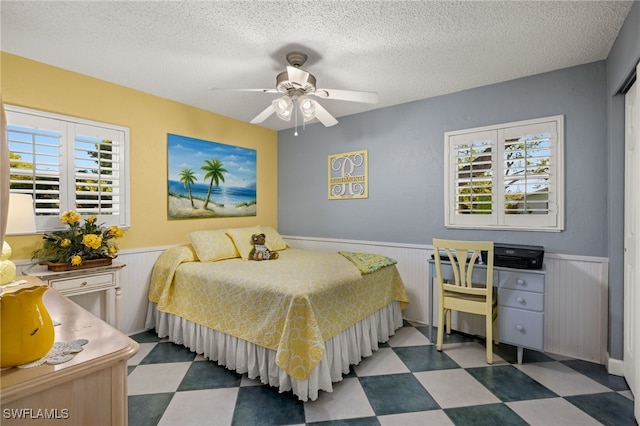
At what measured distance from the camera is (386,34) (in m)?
Result: 2.16

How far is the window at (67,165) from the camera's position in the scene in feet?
8.04

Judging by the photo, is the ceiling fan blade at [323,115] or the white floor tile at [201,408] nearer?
the white floor tile at [201,408]

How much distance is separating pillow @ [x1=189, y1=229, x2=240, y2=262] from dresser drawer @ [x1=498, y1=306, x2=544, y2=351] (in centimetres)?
271

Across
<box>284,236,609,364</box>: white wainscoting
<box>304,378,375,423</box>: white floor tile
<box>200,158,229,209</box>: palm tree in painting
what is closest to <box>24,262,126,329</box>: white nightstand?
<box>200,158,229,209</box>: palm tree in painting

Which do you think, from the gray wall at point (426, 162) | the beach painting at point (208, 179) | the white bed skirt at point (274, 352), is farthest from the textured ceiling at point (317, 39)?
the white bed skirt at point (274, 352)

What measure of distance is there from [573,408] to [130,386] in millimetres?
3052

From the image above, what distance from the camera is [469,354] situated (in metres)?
2.71

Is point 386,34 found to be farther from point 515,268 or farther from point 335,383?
point 335,383

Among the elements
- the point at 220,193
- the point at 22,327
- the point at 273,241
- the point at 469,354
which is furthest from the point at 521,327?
the point at 220,193

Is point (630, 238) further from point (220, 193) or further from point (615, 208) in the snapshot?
point (220, 193)

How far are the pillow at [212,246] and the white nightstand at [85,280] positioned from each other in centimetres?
73

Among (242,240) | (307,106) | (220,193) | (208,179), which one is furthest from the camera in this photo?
(220,193)

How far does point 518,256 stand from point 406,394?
4.77ft

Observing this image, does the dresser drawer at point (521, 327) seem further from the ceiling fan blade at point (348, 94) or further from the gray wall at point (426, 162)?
the ceiling fan blade at point (348, 94)
